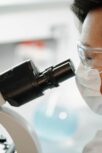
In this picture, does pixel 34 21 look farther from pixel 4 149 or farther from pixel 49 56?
pixel 4 149

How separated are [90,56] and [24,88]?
1.15ft

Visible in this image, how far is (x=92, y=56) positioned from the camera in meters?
1.00

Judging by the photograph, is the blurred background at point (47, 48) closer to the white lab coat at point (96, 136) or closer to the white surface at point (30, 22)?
the white surface at point (30, 22)

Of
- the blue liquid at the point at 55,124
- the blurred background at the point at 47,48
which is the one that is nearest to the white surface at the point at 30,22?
the blurred background at the point at 47,48

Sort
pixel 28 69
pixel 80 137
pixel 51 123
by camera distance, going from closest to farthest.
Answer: pixel 28 69
pixel 80 137
pixel 51 123

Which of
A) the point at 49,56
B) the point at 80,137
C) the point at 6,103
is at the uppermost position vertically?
the point at 6,103

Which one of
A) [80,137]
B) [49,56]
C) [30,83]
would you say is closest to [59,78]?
[30,83]

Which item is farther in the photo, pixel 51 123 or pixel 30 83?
pixel 51 123

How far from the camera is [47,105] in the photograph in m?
1.60

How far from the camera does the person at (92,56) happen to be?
98 centimetres

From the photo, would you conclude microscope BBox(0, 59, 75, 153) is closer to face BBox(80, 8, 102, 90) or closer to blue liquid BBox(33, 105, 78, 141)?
face BBox(80, 8, 102, 90)

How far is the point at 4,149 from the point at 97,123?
2.37 ft

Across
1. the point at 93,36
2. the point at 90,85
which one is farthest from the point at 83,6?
the point at 90,85

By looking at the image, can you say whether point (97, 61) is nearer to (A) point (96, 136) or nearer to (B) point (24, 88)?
(A) point (96, 136)
